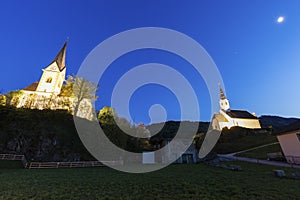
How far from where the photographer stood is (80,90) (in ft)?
85.3

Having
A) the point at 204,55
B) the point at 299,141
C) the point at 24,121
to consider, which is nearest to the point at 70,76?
the point at 24,121

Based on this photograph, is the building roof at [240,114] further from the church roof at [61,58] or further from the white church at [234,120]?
the church roof at [61,58]

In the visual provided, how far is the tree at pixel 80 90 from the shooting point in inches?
1009

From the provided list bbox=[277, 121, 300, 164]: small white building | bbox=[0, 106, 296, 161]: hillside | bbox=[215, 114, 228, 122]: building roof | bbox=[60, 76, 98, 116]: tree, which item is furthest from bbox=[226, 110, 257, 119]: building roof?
bbox=[60, 76, 98, 116]: tree

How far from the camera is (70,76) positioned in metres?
27.3

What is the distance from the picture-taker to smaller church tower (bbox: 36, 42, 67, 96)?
3600 centimetres

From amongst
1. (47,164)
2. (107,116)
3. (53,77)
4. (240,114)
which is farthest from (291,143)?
(53,77)

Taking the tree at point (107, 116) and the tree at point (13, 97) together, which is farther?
the tree at point (13, 97)

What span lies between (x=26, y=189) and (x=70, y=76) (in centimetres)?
2415

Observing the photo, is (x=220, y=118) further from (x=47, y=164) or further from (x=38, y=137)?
(x=38, y=137)

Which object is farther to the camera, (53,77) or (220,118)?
(220,118)

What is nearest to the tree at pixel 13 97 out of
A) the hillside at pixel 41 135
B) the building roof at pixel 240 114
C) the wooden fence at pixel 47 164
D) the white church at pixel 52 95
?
the white church at pixel 52 95

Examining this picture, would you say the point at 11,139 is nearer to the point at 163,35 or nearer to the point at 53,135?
the point at 53,135

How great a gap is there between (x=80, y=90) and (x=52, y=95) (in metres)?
6.33
